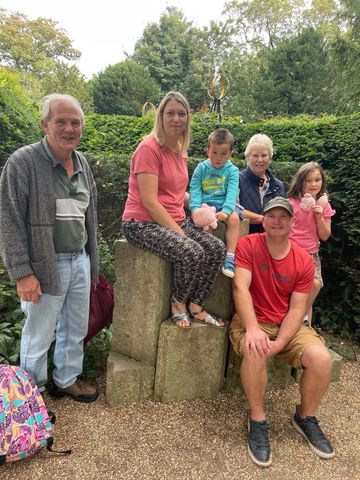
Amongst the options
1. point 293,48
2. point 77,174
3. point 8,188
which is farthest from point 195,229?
point 293,48

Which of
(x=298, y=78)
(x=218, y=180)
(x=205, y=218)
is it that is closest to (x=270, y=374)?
(x=205, y=218)

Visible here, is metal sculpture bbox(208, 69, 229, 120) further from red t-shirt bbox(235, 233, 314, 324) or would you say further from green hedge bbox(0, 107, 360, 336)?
red t-shirt bbox(235, 233, 314, 324)

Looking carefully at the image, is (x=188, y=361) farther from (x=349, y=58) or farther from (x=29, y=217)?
(x=349, y=58)

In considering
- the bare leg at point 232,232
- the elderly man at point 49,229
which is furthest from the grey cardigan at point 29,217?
the bare leg at point 232,232

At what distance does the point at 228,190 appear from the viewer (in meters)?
2.84

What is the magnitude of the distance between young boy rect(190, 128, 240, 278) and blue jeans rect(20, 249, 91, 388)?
1.04m

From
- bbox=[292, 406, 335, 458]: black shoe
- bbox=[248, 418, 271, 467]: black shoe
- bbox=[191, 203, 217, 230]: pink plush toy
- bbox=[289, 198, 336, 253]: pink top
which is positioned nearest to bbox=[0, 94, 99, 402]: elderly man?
bbox=[191, 203, 217, 230]: pink plush toy

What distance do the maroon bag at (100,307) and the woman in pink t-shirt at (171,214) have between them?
0.54 metres

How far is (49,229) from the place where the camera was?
2.06m

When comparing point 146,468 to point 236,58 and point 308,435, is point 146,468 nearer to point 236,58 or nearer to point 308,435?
point 308,435

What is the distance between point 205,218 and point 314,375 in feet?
4.16

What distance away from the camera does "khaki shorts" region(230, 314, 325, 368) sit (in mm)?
2400

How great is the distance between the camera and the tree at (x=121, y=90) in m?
21.5

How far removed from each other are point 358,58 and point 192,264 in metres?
16.7
